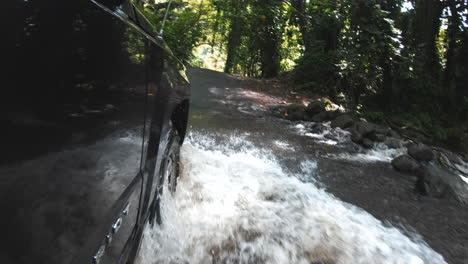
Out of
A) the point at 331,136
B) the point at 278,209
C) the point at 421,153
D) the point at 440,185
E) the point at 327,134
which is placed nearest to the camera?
the point at 278,209

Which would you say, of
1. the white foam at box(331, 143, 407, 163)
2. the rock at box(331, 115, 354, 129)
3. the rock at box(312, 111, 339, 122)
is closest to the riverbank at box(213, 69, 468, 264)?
the white foam at box(331, 143, 407, 163)

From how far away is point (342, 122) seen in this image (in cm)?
723

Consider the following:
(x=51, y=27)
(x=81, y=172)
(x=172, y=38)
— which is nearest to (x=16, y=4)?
(x=51, y=27)

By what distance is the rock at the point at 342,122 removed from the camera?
7117 millimetres

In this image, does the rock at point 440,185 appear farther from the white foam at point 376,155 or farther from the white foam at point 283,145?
the white foam at point 283,145

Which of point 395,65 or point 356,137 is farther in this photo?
point 395,65

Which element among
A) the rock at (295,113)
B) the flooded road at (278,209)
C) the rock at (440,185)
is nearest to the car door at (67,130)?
the flooded road at (278,209)

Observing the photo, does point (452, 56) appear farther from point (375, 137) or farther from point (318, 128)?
point (318, 128)

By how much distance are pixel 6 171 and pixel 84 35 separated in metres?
0.45

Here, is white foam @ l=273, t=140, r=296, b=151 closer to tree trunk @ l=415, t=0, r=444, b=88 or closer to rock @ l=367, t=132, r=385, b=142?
rock @ l=367, t=132, r=385, b=142

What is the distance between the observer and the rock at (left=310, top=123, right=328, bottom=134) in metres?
6.96

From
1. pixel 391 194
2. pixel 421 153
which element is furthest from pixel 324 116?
pixel 391 194

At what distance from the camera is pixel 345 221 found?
9.53 ft

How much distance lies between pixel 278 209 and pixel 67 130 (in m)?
2.52
